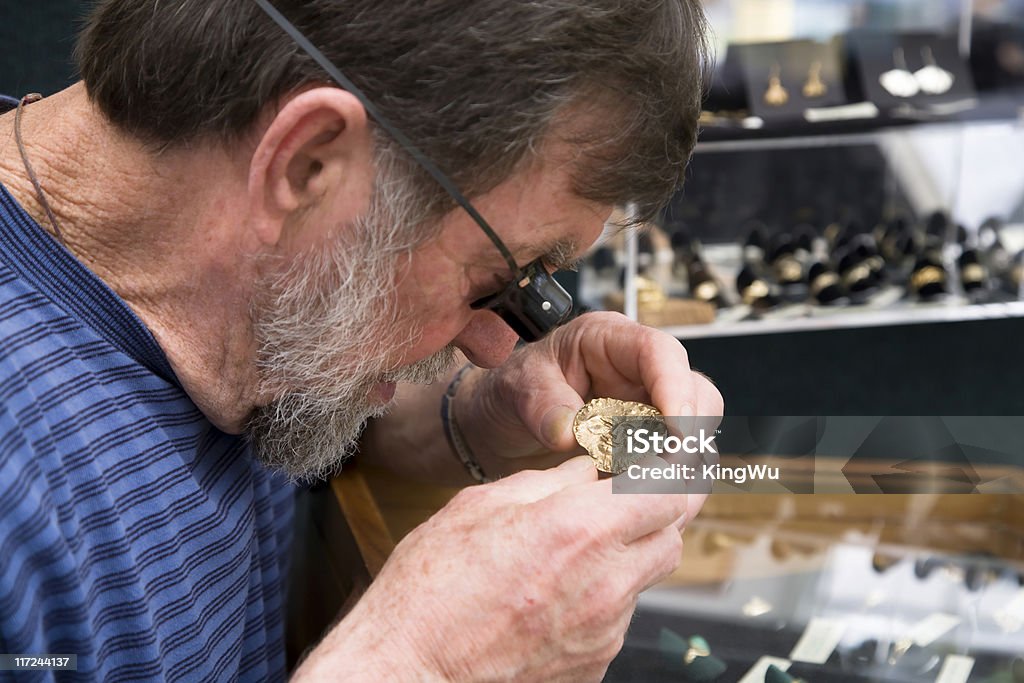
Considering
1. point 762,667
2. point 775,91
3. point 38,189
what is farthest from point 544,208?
point 775,91

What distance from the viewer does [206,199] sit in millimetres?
1030

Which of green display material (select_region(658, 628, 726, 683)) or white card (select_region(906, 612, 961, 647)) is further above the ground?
green display material (select_region(658, 628, 726, 683))

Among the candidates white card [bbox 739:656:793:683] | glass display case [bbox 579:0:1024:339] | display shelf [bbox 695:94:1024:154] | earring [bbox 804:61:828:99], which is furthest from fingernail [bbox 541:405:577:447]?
earring [bbox 804:61:828:99]

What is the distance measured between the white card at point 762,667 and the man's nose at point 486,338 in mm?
468

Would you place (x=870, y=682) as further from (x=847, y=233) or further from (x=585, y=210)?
(x=847, y=233)

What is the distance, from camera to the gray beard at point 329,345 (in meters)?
1.05

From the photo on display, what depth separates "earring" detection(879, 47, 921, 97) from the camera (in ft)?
9.99

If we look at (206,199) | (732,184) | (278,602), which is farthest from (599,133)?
(732,184)

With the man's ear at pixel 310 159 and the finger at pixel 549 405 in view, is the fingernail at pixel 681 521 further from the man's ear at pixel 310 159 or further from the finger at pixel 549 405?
the man's ear at pixel 310 159

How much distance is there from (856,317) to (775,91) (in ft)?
2.23

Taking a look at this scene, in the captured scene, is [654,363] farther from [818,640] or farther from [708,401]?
[818,640]

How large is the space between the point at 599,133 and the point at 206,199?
1.28ft

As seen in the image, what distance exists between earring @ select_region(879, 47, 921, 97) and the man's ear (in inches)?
96.3

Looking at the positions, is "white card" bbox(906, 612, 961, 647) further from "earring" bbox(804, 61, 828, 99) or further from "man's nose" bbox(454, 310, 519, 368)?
"earring" bbox(804, 61, 828, 99)
